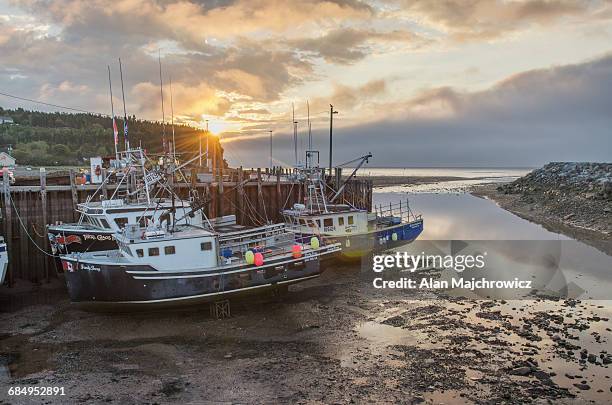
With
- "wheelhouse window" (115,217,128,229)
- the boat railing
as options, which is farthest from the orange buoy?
the boat railing

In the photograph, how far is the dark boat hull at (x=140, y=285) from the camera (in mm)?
14445

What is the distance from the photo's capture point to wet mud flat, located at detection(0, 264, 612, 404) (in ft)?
33.3

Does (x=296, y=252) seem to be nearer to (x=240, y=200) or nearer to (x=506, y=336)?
(x=506, y=336)

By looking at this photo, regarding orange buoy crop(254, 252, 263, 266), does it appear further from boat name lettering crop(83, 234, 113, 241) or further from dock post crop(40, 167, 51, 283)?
dock post crop(40, 167, 51, 283)

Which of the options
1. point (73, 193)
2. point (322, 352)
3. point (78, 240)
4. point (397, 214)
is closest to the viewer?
point (322, 352)

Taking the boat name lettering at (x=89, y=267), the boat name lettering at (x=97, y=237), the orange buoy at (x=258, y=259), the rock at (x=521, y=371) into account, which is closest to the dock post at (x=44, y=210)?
the boat name lettering at (x=97, y=237)

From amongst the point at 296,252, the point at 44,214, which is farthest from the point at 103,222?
A: the point at 296,252

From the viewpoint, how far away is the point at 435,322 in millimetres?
14406

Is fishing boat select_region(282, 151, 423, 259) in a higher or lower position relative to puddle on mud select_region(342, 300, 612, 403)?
higher

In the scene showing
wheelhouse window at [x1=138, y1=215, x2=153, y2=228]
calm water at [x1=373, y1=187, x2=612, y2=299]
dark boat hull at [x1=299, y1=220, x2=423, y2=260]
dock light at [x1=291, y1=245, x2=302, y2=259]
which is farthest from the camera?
dark boat hull at [x1=299, y1=220, x2=423, y2=260]

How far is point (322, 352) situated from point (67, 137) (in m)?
77.5

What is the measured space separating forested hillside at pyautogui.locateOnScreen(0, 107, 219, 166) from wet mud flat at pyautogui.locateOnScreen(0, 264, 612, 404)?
35759mm

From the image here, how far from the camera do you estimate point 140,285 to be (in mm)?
14492

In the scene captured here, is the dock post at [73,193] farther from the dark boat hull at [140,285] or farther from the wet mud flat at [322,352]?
the dark boat hull at [140,285]
